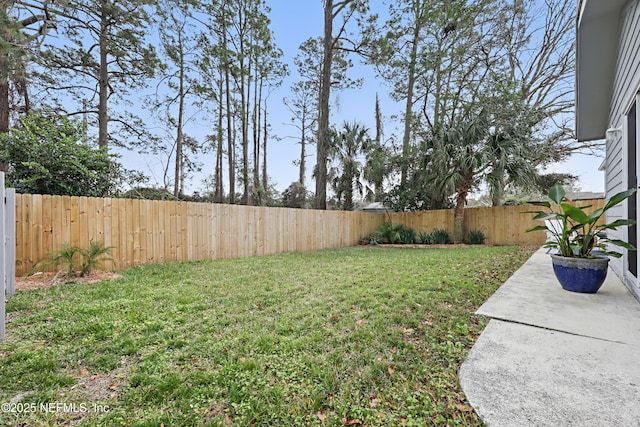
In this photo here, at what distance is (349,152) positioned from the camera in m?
9.97

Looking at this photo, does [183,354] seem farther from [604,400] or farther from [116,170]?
[116,170]

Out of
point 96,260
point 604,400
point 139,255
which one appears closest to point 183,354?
point 604,400

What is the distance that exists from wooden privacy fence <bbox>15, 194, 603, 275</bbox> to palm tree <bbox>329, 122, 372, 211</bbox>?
5.33 ft

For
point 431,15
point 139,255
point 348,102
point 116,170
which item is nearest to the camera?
point 139,255

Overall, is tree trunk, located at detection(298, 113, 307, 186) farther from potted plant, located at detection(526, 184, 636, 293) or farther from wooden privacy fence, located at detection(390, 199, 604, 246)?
potted plant, located at detection(526, 184, 636, 293)

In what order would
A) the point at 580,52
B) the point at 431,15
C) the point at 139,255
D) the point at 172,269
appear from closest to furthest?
the point at 580,52 < the point at 172,269 < the point at 139,255 < the point at 431,15

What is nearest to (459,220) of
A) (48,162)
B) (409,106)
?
(409,106)

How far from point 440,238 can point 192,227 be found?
23.6ft

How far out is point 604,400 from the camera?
3.85 feet

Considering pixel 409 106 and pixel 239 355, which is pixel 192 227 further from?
pixel 409 106

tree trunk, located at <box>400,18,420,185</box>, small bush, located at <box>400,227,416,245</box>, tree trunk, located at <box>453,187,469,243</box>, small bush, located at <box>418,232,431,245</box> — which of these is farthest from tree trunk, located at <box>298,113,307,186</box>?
tree trunk, located at <box>453,187,469,243</box>

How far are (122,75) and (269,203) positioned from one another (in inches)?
260

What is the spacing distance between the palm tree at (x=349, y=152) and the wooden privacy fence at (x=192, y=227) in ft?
5.33

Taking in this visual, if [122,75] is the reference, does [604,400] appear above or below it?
below
